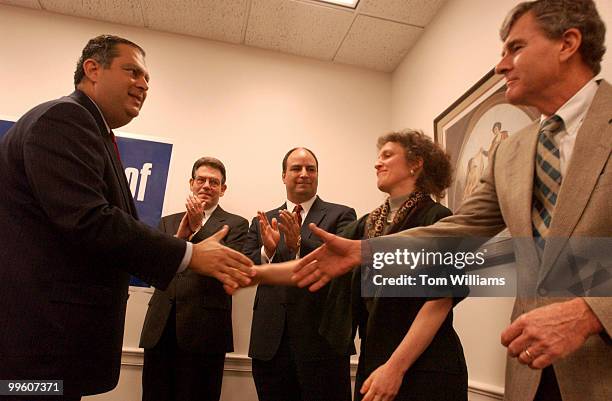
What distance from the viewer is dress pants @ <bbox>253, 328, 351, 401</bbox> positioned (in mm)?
1884

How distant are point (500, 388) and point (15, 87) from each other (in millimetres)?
3613

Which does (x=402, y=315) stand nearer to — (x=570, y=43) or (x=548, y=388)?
(x=548, y=388)

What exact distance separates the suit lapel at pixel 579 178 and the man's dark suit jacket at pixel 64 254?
987 mm

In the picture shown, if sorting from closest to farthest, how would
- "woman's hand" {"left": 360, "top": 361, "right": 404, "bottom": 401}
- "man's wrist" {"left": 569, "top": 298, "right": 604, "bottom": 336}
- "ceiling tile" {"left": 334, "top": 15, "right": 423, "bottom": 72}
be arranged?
"man's wrist" {"left": 569, "top": 298, "right": 604, "bottom": 336} < "woman's hand" {"left": 360, "top": 361, "right": 404, "bottom": 401} < "ceiling tile" {"left": 334, "top": 15, "right": 423, "bottom": 72}

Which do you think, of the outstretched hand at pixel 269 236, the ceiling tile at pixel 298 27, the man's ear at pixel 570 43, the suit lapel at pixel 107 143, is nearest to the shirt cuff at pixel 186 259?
the suit lapel at pixel 107 143

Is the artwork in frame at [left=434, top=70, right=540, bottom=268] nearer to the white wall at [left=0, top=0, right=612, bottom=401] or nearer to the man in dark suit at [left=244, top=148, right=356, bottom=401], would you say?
the white wall at [left=0, top=0, right=612, bottom=401]

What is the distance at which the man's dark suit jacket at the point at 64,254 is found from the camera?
1.11 m

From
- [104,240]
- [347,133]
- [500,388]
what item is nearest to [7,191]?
[104,240]

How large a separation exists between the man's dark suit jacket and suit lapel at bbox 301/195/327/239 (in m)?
1.02

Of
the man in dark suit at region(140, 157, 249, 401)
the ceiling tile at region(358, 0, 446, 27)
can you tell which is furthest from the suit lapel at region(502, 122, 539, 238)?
the ceiling tile at region(358, 0, 446, 27)

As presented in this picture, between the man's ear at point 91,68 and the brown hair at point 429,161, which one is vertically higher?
the man's ear at point 91,68

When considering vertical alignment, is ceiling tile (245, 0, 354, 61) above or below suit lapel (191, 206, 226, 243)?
above

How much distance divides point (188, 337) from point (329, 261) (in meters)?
1.28

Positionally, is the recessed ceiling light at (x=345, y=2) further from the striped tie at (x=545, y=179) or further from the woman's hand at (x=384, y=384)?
the woman's hand at (x=384, y=384)
